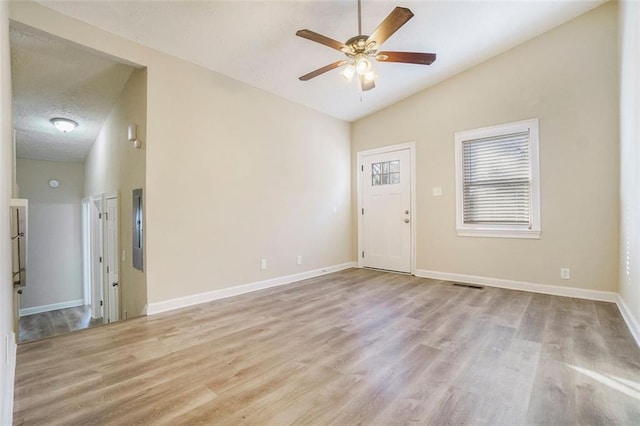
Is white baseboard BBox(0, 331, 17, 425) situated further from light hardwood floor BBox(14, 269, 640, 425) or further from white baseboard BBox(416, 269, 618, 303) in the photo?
white baseboard BBox(416, 269, 618, 303)

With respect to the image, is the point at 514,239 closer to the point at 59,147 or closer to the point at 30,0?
the point at 30,0

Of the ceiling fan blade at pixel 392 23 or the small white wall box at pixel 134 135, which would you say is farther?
the small white wall box at pixel 134 135

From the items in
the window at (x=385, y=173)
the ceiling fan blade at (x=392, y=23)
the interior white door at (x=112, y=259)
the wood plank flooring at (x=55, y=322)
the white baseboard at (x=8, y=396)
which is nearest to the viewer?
the white baseboard at (x=8, y=396)

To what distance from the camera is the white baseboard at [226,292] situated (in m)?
3.18

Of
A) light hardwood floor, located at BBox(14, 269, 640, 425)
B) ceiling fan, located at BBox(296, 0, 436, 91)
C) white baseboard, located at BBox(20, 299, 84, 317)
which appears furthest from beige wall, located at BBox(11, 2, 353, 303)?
white baseboard, located at BBox(20, 299, 84, 317)

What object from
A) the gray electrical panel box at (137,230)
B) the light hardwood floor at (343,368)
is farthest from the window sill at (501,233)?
the gray electrical panel box at (137,230)

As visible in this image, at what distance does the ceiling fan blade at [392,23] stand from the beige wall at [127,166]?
8.12ft

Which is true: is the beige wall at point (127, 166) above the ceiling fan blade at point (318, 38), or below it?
below

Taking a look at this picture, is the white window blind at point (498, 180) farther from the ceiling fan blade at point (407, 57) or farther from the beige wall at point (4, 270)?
the beige wall at point (4, 270)

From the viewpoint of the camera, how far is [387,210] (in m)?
5.26

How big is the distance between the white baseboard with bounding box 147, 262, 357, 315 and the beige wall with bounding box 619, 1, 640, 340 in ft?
12.2

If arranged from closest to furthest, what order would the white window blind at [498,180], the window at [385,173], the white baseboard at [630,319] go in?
the white baseboard at [630,319]
the white window blind at [498,180]
the window at [385,173]

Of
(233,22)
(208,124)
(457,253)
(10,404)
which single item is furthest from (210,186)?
(457,253)

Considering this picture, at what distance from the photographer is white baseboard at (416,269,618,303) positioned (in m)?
3.42
